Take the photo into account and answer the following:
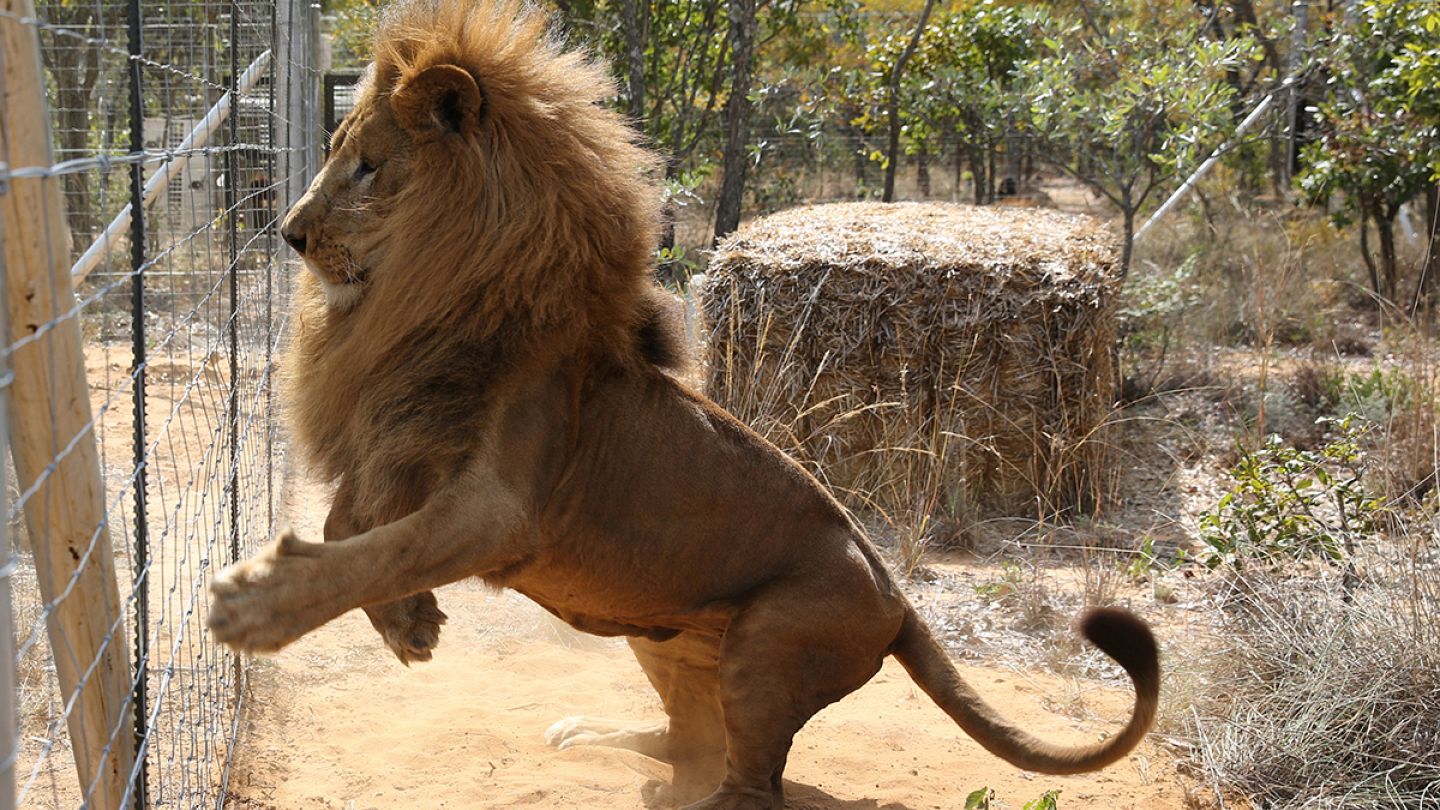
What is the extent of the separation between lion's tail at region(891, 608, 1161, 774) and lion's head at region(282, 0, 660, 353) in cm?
157

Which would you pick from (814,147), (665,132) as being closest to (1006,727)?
(665,132)

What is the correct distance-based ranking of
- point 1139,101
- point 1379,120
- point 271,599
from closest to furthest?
point 271,599
point 1139,101
point 1379,120

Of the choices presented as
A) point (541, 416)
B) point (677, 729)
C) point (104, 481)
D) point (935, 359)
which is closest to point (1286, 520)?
point (935, 359)

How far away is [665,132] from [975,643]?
24.1 ft

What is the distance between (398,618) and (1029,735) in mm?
1928

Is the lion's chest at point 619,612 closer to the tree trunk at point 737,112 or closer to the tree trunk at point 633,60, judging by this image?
the tree trunk at point 633,60

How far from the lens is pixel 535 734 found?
5.18m

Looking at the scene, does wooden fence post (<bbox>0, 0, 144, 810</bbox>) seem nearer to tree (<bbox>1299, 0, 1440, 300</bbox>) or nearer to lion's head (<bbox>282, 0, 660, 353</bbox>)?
lion's head (<bbox>282, 0, 660, 353</bbox>)

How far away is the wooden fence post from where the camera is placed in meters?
2.16

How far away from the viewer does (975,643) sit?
6520mm

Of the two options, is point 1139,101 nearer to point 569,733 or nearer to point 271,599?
point 569,733

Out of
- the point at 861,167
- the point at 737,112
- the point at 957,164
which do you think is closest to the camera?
the point at 737,112

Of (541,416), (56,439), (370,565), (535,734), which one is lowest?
(535,734)

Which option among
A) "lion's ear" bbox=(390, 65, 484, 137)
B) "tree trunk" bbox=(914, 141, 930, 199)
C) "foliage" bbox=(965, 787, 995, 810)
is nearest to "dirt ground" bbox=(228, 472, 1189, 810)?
"foliage" bbox=(965, 787, 995, 810)
